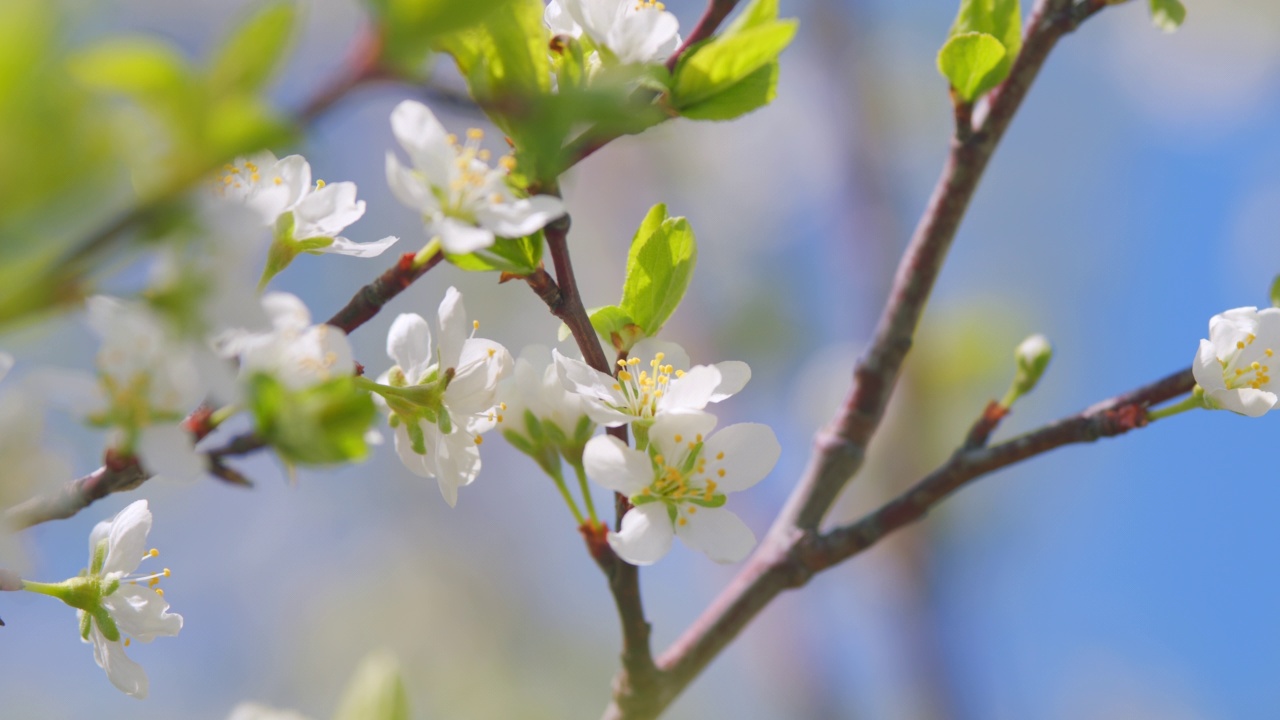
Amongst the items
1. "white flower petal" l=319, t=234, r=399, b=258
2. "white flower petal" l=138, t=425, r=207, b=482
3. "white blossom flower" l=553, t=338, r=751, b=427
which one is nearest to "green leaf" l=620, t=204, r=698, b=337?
"white blossom flower" l=553, t=338, r=751, b=427

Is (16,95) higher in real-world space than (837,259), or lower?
higher

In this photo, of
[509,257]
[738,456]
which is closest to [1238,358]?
[738,456]

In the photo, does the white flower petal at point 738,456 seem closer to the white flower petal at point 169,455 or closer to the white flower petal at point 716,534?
the white flower petal at point 716,534

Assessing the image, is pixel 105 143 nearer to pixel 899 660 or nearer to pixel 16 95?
pixel 16 95

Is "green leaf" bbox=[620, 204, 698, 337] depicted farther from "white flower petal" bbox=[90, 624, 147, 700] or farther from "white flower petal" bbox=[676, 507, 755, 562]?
"white flower petal" bbox=[90, 624, 147, 700]

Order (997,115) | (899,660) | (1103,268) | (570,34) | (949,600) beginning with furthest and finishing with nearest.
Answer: (1103,268), (949,600), (899,660), (997,115), (570,34)

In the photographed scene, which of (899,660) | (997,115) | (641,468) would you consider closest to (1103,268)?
(899,660)

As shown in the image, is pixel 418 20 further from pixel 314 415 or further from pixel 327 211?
pixel 327 211
